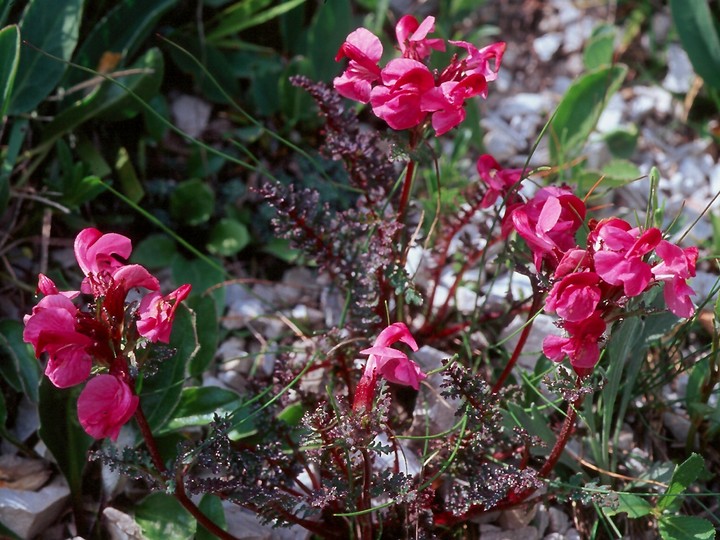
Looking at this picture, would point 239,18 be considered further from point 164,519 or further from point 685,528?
point 685,528

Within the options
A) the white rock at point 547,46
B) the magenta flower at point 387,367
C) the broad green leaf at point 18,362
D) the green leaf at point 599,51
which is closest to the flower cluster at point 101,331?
the magenta flower at point 387,367

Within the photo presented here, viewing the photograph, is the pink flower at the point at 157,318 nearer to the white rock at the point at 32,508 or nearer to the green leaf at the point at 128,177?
the white rock at the point at 32,508

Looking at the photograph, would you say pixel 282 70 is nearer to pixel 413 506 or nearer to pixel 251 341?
pixel 251 341

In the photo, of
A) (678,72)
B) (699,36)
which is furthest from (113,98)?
Result: (678,72)

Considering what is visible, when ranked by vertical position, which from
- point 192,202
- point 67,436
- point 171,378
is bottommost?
point 67,436

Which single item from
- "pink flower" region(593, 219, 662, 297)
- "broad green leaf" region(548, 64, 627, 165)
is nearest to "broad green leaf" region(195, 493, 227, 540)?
"pink flower" region(593, 219, 662, 297)

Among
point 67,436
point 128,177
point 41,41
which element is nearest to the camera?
point 67,436
